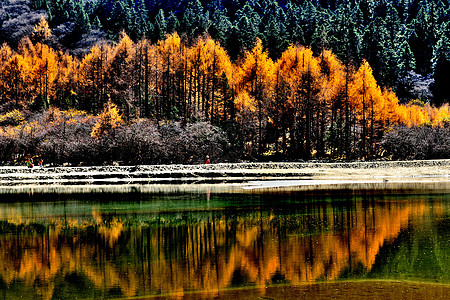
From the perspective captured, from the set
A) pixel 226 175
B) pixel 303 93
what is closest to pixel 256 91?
pixel 303 93

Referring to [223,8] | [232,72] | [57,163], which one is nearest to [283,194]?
[57,163]

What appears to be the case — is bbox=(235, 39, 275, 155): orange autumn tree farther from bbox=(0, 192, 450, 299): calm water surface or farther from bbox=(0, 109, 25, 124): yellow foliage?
bbox=(0, 192, 450, 299): calm water surface

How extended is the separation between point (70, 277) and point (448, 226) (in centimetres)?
1443

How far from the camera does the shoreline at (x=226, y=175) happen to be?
45.6 metres

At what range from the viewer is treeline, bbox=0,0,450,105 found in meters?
100

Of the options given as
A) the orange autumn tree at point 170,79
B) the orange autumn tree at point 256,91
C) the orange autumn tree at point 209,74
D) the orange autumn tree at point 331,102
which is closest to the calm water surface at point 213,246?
the orange autumn tree at point 331,102

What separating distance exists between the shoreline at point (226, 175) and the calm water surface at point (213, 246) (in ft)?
51.2

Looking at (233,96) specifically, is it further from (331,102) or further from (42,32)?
(42,32)

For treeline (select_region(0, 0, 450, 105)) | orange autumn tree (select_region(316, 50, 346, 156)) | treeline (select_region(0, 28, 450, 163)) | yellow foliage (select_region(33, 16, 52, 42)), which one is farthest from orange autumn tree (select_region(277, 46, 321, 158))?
yellow foliage (select_region(33, 16, 52, 42))

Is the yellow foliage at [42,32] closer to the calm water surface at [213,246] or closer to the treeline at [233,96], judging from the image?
the treeline at [233,96]

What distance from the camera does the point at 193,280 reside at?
13633 mm

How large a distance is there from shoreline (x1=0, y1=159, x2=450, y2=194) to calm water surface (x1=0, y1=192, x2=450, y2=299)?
15.6 meters

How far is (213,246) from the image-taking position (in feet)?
58.7

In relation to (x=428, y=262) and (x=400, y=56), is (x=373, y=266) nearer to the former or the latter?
(x=428, y=262)
